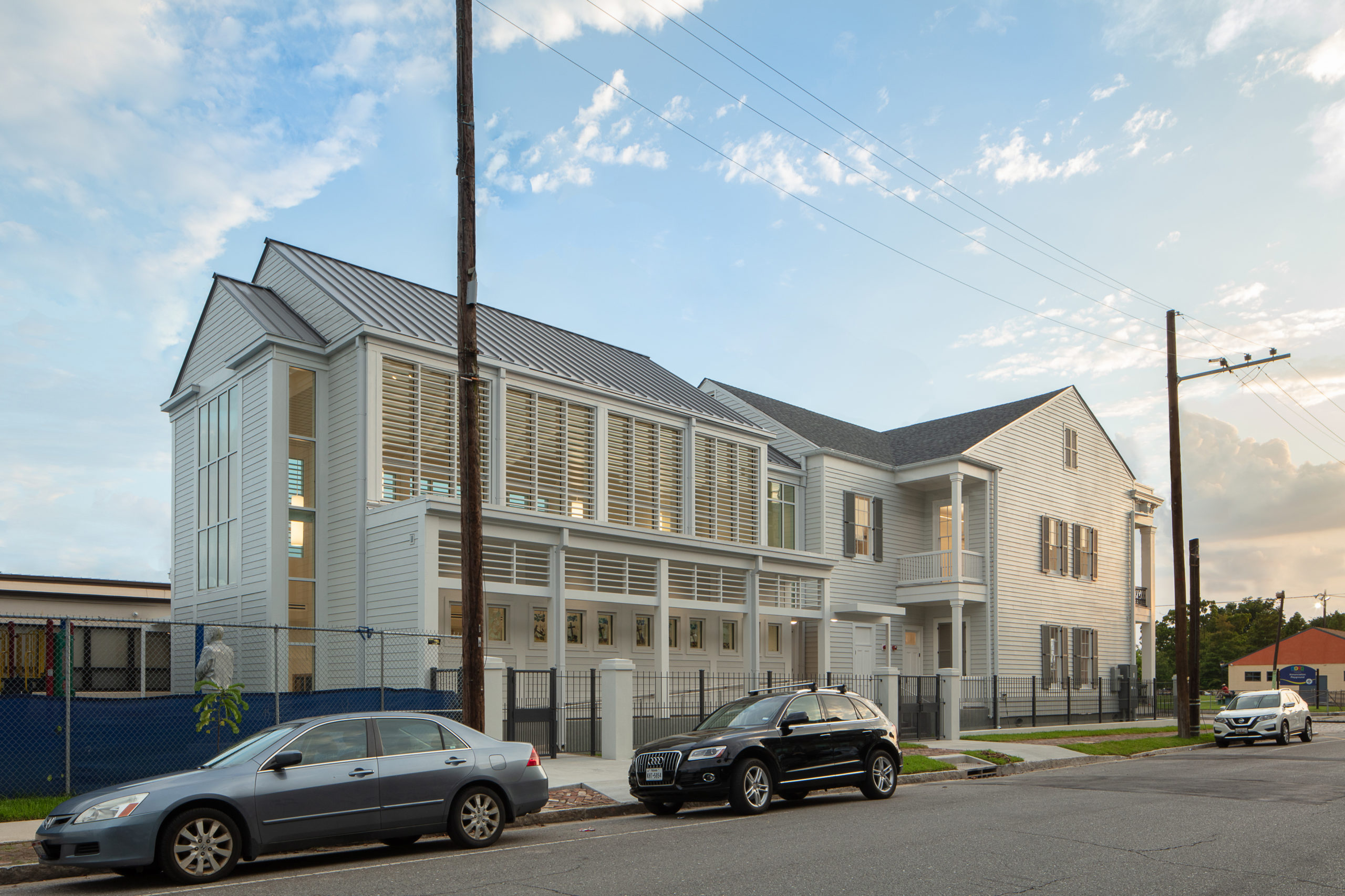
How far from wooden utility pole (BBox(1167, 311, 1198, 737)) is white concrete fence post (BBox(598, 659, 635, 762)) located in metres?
16.3

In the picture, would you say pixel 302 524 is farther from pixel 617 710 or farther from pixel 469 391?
pixel 469 391

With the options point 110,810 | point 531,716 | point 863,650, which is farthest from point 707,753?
point 863,650

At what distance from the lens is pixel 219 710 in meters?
14.6

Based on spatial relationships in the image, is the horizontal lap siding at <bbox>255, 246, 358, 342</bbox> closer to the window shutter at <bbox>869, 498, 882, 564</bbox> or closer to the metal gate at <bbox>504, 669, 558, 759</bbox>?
the metal gate at <bbox>504, 669, 558, 759</bbox>

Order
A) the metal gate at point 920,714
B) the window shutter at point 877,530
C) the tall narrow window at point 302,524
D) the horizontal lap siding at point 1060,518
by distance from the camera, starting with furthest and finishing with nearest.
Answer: the horizontal lap siding at point 1060,518, the window shutter at point 877,530, the metal gate at point 920,714, the tall narrow window at point 302,524

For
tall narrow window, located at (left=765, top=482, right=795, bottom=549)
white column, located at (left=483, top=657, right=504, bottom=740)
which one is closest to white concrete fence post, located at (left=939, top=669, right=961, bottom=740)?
tall narrow window, located at (left=765, top=482, right=795, bottom=549)

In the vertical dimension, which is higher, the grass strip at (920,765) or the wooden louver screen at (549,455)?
the wooden louver screen at (549,455)

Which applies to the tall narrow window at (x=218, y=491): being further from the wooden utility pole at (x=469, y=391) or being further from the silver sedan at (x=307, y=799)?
the silver sedan at (x=307, y=799)

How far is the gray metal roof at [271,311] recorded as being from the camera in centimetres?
2194

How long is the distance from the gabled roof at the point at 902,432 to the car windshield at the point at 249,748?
932 inches

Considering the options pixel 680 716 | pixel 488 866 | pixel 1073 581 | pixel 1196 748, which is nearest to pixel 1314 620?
pixel 1073 581

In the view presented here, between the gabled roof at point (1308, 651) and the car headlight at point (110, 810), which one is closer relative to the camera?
the car headlight at point (110, 810)

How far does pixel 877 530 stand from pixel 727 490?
766cm

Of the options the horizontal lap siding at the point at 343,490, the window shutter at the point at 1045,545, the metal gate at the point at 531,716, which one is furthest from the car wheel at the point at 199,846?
the window shutter at the point at 1045,545
